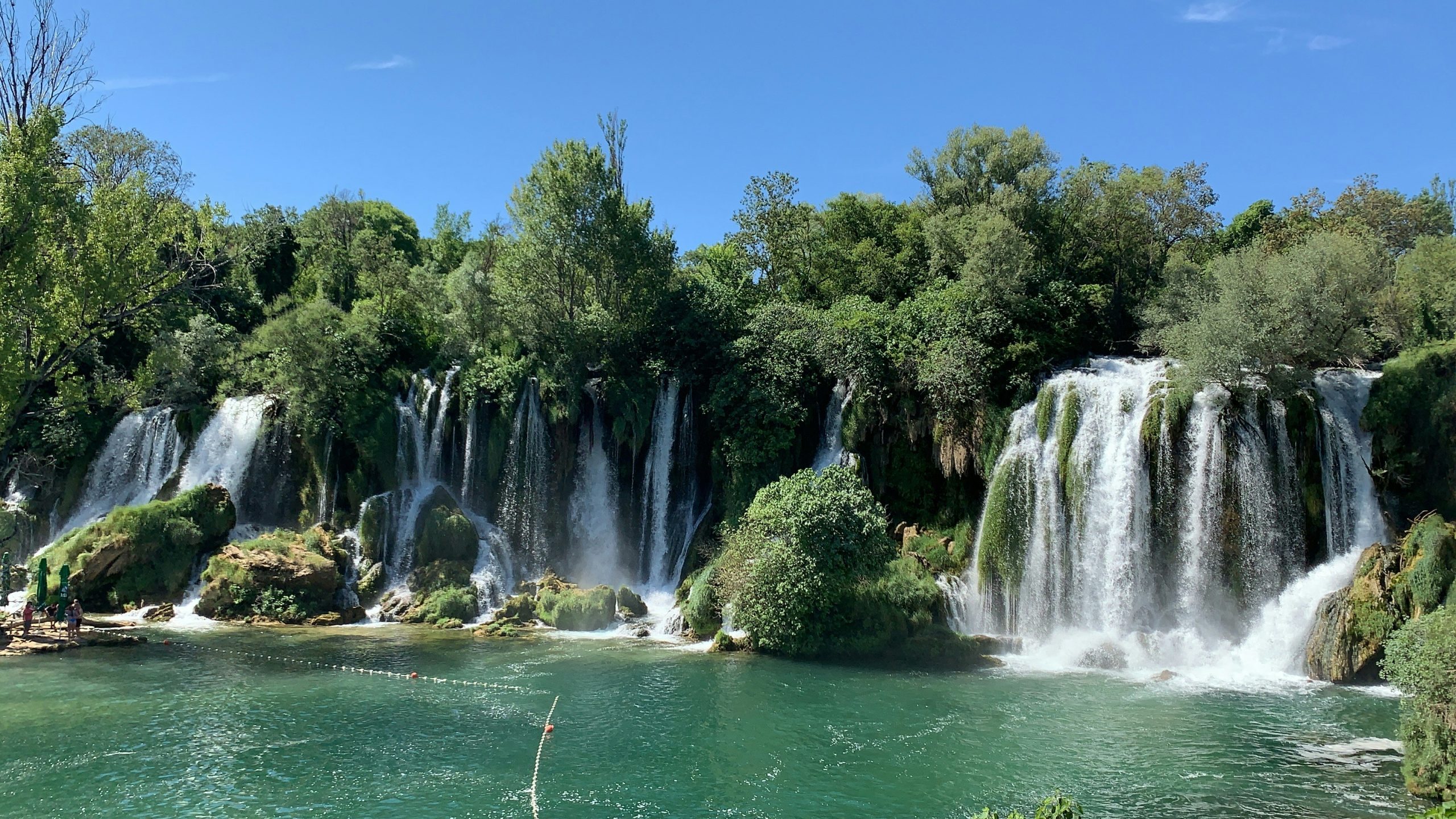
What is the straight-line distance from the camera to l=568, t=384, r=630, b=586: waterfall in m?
33.7

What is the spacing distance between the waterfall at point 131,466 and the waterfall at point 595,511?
15689 millimetres

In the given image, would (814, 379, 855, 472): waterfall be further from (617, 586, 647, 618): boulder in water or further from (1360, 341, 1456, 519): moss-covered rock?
(1360, 341, 1456, 519): moss-covered rock

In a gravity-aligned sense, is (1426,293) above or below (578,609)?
above

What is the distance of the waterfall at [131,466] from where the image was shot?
35.1m

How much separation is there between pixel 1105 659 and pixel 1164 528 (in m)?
4.26

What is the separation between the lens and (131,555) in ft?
98.0

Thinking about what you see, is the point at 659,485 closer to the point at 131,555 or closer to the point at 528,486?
the point at 528,486

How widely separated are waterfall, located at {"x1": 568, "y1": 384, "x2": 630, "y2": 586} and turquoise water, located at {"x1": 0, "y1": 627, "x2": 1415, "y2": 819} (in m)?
9.86

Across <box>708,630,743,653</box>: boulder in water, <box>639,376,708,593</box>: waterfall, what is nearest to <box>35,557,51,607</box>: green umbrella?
<box>639,376,708,593</box>: waterfall

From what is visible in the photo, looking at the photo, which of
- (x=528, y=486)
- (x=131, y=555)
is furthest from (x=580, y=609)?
(x=131, y=555)

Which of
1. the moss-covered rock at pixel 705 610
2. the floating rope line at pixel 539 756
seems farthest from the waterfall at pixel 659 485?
the floating rope line at pixel 539 756

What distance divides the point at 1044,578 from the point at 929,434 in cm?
642

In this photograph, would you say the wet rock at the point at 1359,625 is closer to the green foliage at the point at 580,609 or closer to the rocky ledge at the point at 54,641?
the green foliage at the point at 580,609

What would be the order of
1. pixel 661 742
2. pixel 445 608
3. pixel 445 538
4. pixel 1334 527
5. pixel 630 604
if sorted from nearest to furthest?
pixel 661 742, pixel 1334 527, pixel 445 608, pixel 630 604, pixel 445 538
